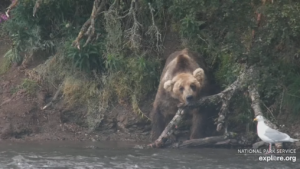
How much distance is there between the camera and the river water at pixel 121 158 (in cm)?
864

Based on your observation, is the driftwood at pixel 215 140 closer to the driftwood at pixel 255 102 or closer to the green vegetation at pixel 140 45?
the driftwood at pixel 255 102

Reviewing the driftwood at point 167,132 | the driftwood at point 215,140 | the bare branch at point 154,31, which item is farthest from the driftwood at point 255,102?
the bare branch at point 154,31

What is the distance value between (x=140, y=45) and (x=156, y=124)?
1554 millimetres

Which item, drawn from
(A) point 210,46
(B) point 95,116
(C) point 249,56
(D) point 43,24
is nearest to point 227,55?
(A) point 210,46

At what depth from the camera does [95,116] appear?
440 inches

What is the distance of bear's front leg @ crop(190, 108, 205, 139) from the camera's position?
33.7 feet

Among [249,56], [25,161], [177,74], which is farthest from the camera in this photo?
[177,74]

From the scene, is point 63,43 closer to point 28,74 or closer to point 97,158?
point 28,74

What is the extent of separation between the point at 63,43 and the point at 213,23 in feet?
8.09

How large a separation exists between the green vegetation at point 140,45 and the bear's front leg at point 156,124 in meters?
0.52

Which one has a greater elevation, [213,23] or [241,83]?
[213,23]

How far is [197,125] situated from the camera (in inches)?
406

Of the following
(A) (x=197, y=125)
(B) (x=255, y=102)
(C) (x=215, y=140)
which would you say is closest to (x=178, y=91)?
(A) (x=197, y=125)

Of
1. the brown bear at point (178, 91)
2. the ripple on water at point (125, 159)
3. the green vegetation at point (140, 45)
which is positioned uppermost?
the green vegetation at point (140, 45)
